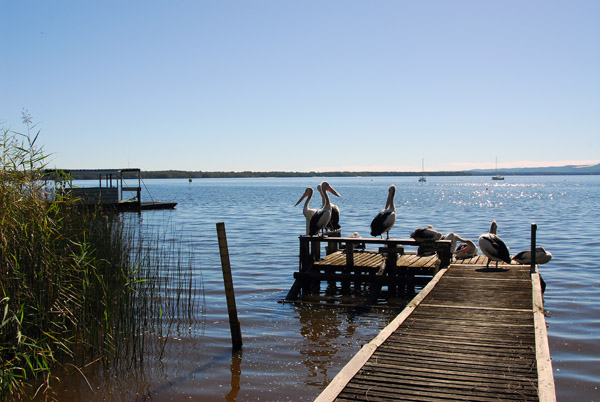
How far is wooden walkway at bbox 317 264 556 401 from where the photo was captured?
208 inches

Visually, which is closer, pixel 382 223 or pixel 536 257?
pixel 536 257

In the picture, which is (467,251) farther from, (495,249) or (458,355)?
(458,355)

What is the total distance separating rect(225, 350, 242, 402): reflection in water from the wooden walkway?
2039mm

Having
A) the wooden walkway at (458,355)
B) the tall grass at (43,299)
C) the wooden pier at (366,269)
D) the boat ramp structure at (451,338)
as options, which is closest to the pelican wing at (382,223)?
the wooden pier at (366,269)

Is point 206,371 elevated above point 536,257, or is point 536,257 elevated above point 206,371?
point 536,257

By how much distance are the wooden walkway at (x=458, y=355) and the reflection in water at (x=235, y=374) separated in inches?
80.3

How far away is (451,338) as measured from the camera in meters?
6.82

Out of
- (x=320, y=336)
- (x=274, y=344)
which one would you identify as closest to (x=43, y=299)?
(x=274, y=344)

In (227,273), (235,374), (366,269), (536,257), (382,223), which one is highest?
(382,223)

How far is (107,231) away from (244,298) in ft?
13.2

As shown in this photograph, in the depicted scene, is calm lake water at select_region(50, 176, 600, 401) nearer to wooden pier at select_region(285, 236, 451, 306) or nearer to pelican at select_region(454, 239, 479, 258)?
wooden pier at select_region(285, 236, 451, 306)

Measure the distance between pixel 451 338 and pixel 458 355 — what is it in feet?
1.98

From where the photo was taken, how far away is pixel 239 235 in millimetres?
25625

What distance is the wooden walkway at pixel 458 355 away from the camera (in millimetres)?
5277
